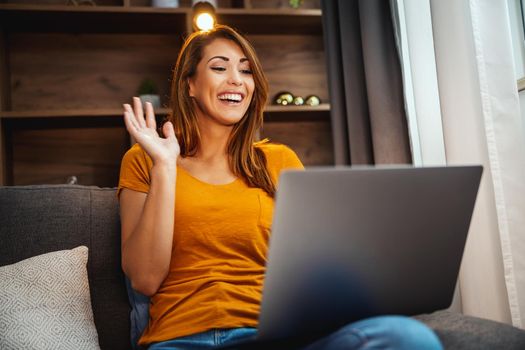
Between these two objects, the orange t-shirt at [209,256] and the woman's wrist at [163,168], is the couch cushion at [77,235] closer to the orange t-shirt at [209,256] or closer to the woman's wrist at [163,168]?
the orange t-shirt at [209,256]

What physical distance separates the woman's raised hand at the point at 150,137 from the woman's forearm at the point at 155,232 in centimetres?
2

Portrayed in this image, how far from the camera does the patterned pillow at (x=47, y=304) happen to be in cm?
98

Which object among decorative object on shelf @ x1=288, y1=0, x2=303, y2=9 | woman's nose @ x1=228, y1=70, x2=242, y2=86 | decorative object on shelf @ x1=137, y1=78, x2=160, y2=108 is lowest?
woman's nose @ x1=228, y1=70, x2=242, y2=86

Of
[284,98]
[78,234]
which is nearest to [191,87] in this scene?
[78,234]

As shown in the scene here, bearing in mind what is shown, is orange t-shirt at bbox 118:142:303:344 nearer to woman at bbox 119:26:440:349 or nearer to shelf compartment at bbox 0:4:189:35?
woman at bbox 119:26:440:349

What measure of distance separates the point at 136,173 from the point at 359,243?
0.66m

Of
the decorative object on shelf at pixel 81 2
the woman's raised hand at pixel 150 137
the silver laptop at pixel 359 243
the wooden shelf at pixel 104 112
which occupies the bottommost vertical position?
the silver laptop at pixel 359 243

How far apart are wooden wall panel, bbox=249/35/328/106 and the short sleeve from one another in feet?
5.27

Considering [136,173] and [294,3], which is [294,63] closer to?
[294,3]

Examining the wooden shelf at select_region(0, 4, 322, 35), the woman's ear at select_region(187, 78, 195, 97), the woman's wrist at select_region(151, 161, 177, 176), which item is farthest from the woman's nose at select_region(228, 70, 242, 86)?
the wooden shelf at select_region(0, 4, 322, 35)

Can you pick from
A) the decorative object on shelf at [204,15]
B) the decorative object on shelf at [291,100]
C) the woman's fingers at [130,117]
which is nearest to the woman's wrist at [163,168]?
the woman's fingers at [130,117]

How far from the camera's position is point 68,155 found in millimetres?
2549

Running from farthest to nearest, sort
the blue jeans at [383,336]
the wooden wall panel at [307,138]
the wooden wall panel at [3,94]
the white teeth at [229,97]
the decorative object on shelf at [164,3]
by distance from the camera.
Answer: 1. the wooden wall panel at [307,138]
2. the decorative object on shelf at [164,3]
3. the wooden wall panel at [3,94]
4. the white teeth at [229,97]
5. the blue jeans at [383,336]

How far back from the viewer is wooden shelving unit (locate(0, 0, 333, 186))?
7.94 feet
